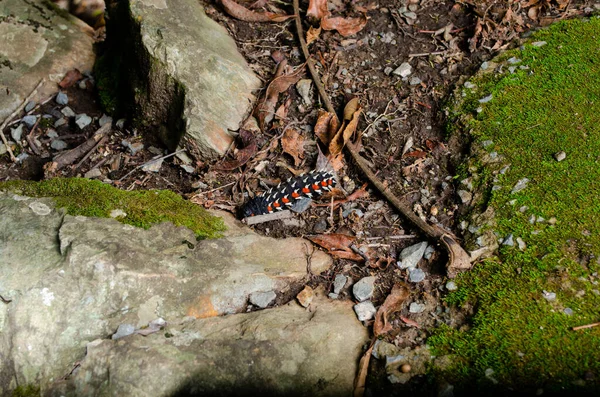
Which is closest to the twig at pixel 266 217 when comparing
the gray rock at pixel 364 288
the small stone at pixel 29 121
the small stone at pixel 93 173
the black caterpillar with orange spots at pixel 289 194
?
the black caterpillar with orange spots at pixel 289 194

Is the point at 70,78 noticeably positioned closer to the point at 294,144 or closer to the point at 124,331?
the point at 294,144

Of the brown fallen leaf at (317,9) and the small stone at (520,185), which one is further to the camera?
the brown fallen leaf at (317,9)

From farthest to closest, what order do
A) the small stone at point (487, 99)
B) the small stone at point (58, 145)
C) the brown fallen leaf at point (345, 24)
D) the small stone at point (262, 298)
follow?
the brown fallen leaf at point (345, 24) < the small stone at point (58, 145) < the small stone at point (487, 99) < the small stone at point (262, 298)

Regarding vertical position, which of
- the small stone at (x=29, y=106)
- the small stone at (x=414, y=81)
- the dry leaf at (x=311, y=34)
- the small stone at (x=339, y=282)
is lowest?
the small stone at (x=339, y=282)

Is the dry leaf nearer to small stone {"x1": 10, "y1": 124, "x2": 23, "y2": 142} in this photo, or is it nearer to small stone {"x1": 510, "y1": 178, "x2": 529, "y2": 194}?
small stone {"x1": 510, "y1": 178, "x2": 529, "y2": 194}

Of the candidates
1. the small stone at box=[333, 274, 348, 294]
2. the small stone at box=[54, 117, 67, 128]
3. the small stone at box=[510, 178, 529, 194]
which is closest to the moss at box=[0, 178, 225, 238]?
the small stone at box=[333, 274, 348, 294]

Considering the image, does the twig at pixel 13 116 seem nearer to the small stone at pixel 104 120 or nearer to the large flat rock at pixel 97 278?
the small stone at pixel 104 120

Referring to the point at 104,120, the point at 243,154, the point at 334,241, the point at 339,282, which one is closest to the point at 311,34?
the point at 243,154

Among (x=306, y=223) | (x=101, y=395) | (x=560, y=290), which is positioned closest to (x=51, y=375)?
(x=101, y=395)
